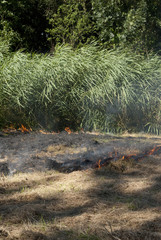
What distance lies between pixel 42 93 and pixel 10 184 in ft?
Result: 11.0

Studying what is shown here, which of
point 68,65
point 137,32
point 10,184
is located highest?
point 137,32

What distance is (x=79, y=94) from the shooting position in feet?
22.1

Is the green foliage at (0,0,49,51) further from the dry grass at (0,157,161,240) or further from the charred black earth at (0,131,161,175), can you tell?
the dry grass at (0,157,161,240)

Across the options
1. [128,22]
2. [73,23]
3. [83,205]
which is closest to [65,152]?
[83,205]

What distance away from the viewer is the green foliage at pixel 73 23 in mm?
12398

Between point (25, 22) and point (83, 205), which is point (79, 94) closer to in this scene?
point (83, 205)

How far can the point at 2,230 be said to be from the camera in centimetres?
214

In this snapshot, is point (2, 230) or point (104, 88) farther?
point (104, 88)

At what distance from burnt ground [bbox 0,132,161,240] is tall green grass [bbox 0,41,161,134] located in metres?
1.32

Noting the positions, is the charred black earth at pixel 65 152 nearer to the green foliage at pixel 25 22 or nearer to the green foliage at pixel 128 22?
the green foliage at pixel 128 22

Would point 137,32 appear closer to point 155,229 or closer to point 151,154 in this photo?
point 151,154

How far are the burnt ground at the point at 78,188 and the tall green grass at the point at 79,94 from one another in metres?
1.32

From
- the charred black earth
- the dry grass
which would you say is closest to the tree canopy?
the charred black earth

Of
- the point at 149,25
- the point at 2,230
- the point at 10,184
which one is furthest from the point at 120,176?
the point at 149,25
